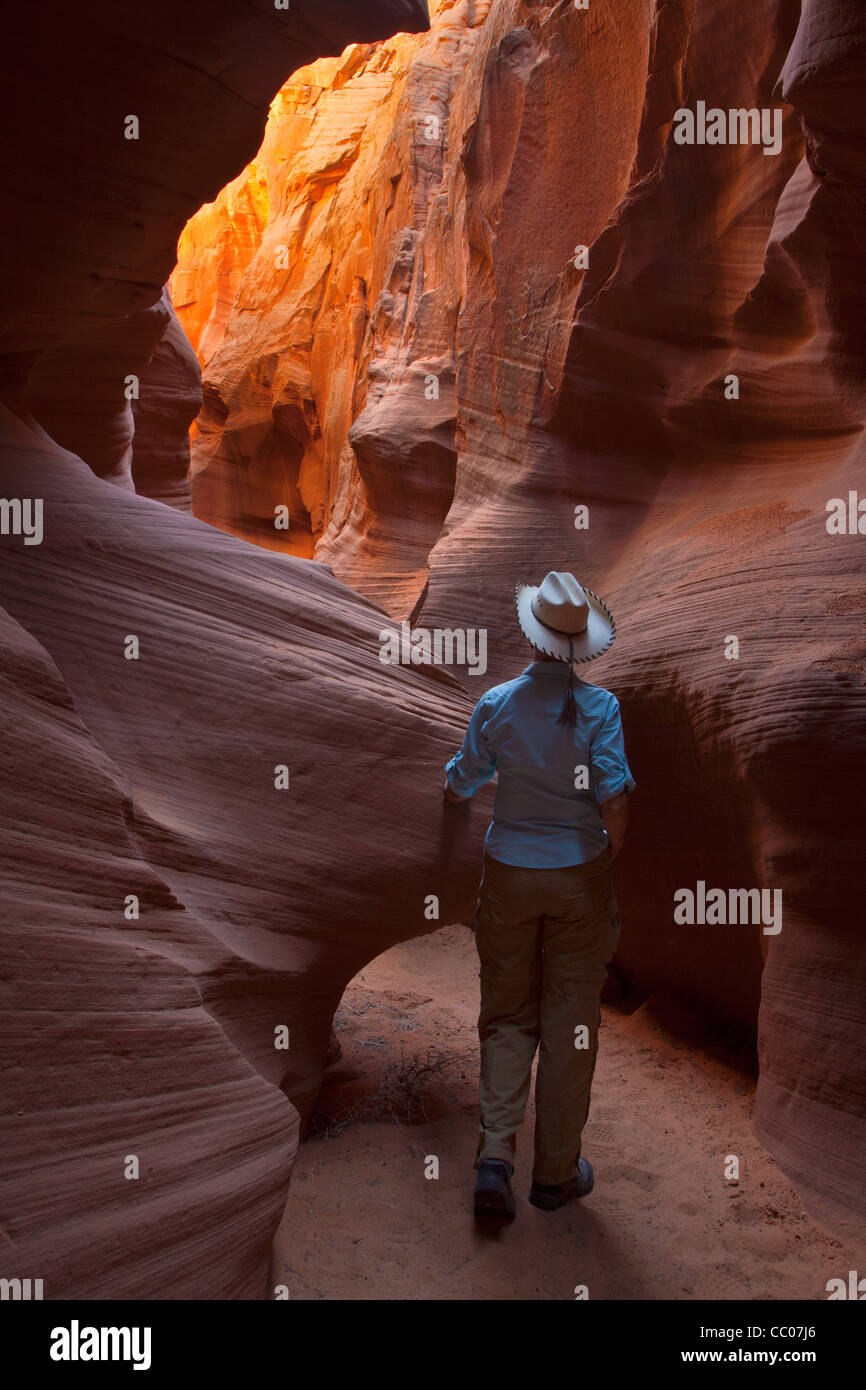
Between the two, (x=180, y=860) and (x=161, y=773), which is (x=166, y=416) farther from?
(x=180, y=860)

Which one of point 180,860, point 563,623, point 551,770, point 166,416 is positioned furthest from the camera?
point 166,416

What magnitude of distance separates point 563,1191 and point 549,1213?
0.33 ft

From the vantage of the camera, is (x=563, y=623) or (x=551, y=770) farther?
(x=563, y=623)

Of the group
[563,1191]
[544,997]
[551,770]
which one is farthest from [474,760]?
[563,1191]

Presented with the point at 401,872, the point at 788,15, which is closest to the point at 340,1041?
the point at 401,872

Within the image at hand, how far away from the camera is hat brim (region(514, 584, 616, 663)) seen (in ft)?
13.6

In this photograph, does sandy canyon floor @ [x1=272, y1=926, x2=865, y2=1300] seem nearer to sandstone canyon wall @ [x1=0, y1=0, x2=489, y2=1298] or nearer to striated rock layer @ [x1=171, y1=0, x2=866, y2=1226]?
striated rock layer @ [x1=171, y1=0, x2=866, y2=1226]

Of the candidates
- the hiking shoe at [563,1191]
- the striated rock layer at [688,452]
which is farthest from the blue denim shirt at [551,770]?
the hiking shoe at [563,1191]

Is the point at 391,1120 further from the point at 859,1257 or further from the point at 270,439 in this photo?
the point at 270,439

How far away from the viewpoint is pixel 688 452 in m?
7.13

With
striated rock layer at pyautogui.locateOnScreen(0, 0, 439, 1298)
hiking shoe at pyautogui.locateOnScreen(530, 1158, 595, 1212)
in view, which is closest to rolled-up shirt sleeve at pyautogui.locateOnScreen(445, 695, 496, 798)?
striated rock layer at pyautogui.locateOnScreen(0, 0, 439, 1298)

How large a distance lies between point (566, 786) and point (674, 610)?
7.37 ft

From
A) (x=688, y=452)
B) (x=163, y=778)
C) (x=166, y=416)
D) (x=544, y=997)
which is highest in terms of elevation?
(x=166, y=416)

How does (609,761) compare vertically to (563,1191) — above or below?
above
